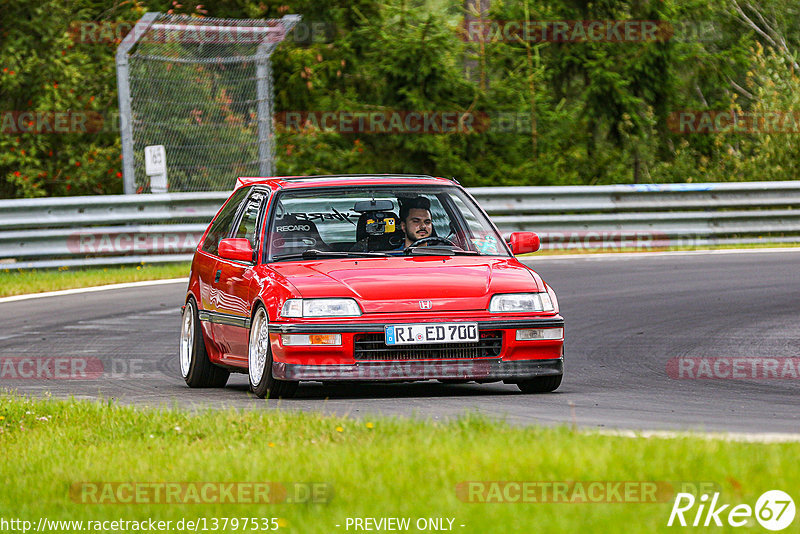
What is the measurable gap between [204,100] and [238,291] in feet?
37.8

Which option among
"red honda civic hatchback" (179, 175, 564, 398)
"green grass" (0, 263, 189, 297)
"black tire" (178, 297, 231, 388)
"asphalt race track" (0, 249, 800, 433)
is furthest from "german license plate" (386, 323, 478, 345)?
"green grass" (0, 263, 189, 297)

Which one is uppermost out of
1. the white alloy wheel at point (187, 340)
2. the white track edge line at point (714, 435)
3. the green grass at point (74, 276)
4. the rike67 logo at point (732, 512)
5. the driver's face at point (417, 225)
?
the driver's face at point (417, 225)

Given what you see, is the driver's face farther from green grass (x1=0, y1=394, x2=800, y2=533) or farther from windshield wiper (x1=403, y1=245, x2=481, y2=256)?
green grass (x1=0, y1=394, x2=800, y2=533)

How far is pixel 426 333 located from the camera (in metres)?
8.43

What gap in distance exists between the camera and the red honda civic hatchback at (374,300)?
8.43 metres

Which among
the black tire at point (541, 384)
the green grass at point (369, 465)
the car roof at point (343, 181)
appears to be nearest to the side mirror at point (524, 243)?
the car roof at point (343, 181)

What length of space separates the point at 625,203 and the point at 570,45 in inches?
344

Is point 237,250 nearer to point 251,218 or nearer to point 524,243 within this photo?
point 251,218

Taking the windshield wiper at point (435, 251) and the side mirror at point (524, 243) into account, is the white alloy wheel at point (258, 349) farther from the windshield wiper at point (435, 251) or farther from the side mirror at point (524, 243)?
the side mirror at point (524, 243)

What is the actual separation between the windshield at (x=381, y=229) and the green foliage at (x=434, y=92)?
35.9 feet

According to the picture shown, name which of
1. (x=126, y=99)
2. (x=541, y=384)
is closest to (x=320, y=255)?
(x=541, y=384)

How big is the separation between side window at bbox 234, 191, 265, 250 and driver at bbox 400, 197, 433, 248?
1013 millimetres

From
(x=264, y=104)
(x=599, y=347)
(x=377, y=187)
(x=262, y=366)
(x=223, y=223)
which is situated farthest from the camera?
(x=264, y=104)

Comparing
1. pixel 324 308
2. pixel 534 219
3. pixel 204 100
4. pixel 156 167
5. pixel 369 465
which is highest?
pixel 204 100
